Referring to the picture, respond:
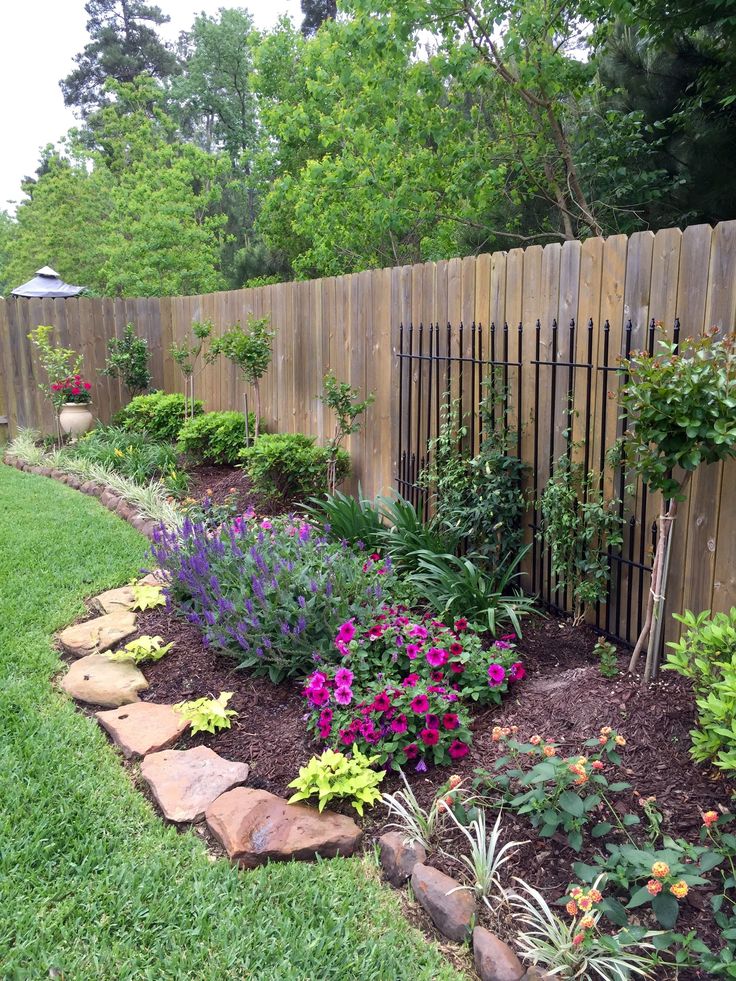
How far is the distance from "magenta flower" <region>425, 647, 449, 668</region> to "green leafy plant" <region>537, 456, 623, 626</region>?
82cm

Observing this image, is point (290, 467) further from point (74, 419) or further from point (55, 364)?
point (55, 364)

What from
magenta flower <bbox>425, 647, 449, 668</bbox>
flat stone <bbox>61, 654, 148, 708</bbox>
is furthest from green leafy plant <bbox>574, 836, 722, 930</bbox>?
flat stone <bbox>61, 654, 148, 708</bbox>

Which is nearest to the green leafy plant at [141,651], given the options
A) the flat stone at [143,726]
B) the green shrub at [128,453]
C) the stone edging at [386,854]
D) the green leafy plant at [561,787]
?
the flat stone at [143,726]

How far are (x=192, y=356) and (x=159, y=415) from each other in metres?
1.18

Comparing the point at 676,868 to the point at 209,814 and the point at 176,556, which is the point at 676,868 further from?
the point at 176,556

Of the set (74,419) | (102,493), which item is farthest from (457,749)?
(74,419)

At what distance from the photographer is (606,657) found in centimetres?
339

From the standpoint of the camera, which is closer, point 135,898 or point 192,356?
point 135,898

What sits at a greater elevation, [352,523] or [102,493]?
[352,523]

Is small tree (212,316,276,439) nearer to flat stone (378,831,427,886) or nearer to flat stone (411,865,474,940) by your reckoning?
flat stone (378,831,427,886)

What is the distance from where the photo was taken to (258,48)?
51.2ft

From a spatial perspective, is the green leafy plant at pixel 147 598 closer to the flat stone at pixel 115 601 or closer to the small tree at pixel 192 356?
the flat stone at pixel 115 601

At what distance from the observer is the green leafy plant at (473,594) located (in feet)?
12.7

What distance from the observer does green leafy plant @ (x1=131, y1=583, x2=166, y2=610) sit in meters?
4.55
